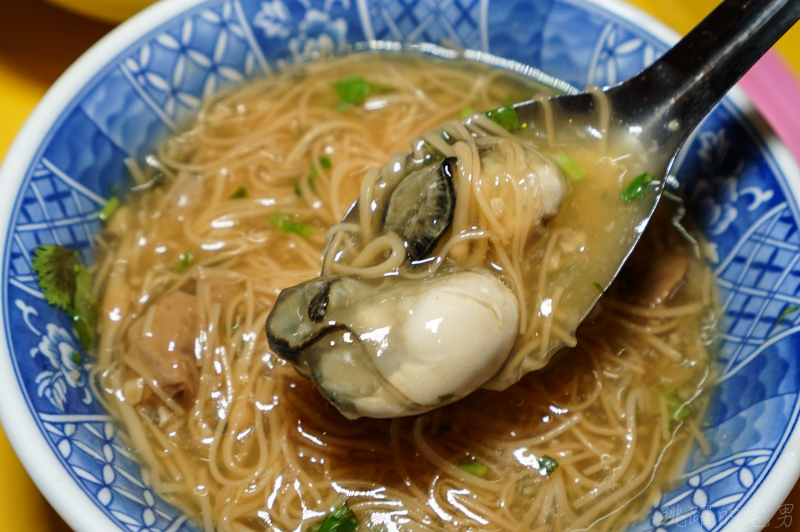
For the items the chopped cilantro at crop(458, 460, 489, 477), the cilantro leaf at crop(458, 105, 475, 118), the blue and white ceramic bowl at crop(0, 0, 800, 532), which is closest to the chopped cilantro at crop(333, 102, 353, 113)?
the blue and white ceramic bowl at crop(0, 0, 800, 532)

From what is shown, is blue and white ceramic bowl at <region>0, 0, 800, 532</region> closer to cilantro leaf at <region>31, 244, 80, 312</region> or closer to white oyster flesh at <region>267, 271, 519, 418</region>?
cilantro leaf at <region>31, 244, 80, 312</region>

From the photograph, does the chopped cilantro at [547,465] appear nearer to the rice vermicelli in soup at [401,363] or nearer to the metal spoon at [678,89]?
the rice vermicelli in soup at [401,363]

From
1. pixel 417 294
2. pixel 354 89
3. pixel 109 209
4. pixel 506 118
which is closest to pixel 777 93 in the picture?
pixel 506 118

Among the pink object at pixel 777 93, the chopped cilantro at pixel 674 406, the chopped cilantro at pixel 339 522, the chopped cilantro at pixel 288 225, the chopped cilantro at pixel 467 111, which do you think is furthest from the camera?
the chopped cilantro at pixel 467 111

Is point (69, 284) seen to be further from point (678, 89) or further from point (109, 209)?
point (678, 89)

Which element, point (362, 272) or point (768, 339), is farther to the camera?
point (768, 339)

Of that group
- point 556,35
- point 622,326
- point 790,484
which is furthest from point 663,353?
point 556,35

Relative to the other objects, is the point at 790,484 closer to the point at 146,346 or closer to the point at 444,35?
the point at 146,346

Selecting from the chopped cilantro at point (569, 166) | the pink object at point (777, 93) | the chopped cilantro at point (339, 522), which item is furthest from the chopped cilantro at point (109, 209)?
the pink object at point (777, 93)
